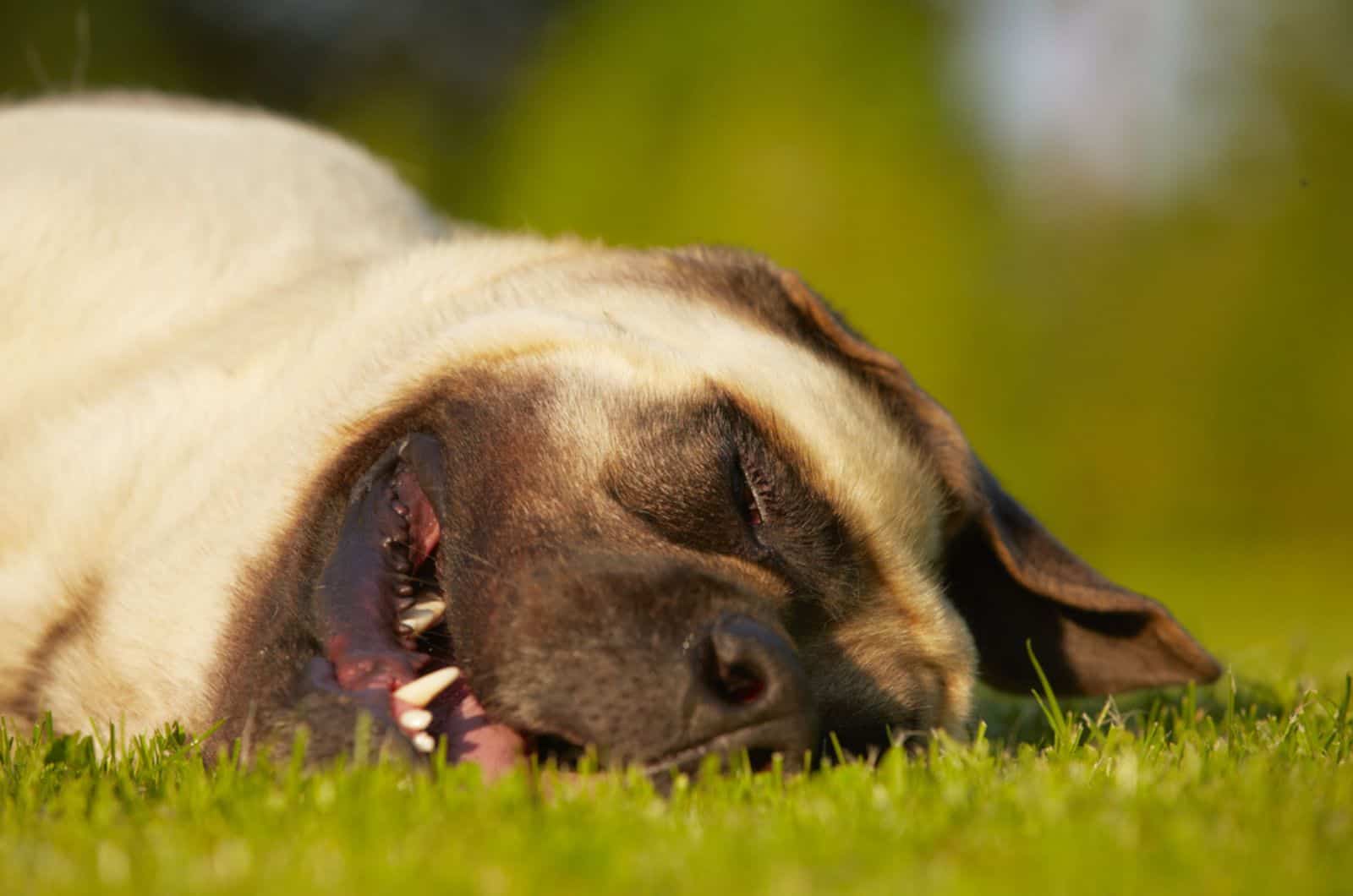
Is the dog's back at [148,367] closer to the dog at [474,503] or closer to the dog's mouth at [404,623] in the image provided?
the dog at [474,503]

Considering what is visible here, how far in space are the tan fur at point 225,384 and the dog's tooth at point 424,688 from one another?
18.6 inches

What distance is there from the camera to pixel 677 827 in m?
2.04

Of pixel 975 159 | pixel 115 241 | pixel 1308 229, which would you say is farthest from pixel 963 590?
pixel 1308 229

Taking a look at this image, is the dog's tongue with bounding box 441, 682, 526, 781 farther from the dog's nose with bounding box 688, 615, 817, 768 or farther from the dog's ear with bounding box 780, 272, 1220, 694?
the dog's ear with bounding box 780, 272, 1220, 694

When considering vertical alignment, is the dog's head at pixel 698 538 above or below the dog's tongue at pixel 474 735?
above

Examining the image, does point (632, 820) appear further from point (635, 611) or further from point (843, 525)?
point (843, 525)

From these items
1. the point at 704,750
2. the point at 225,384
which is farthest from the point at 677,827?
the point at 225,384

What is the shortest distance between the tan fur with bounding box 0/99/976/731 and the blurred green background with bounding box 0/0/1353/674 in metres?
8.86

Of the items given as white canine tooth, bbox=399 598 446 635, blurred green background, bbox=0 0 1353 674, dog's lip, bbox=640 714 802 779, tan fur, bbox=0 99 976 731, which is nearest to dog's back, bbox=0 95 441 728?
tan fur, bbox=0 99 976 731

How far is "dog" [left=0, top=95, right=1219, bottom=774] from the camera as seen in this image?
2455 mm

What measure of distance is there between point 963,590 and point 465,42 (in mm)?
21291

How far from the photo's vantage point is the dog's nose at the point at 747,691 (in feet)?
7.78

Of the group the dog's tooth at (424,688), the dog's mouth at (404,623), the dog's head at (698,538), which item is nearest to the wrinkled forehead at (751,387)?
the dog's head at (698,538)

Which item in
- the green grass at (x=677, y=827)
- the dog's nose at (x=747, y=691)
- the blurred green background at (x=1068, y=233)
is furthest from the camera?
the blurred green background at (x=1068, y=233)
